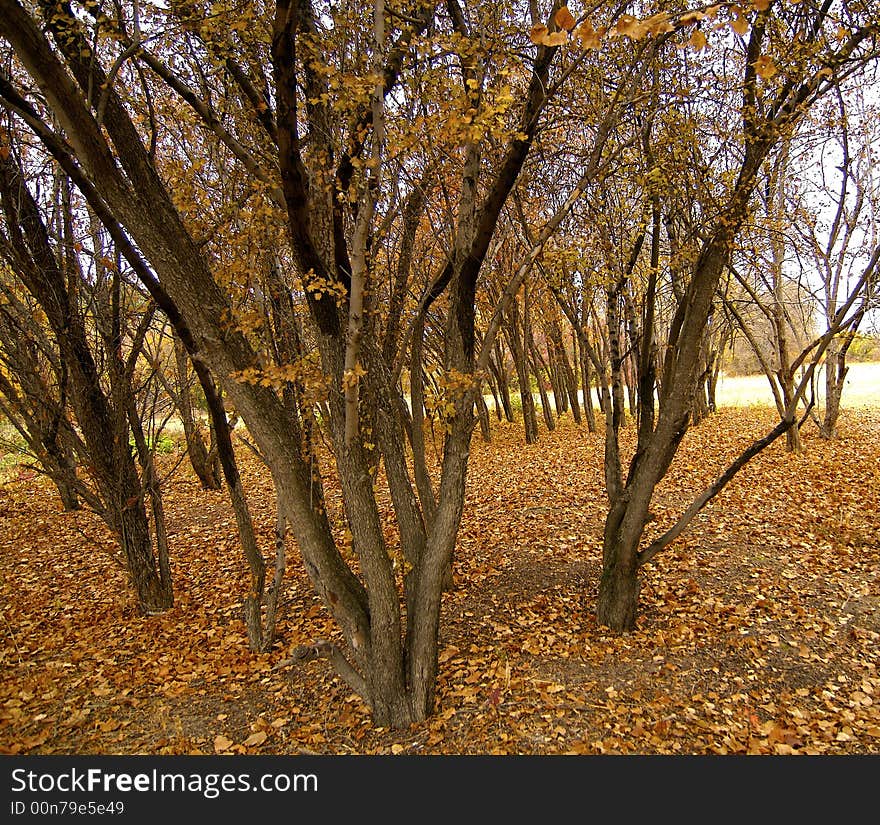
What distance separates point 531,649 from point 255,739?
7.87 ft

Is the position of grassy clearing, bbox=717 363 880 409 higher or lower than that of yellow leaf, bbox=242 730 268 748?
higher

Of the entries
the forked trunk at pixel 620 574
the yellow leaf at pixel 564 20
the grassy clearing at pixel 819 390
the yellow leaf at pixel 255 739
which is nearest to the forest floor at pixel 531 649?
the yellow leaf at pixel 255 739

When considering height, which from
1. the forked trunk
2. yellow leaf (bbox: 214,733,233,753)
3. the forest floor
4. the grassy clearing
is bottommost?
yellow leaf (bbox: 214,733,233,753)

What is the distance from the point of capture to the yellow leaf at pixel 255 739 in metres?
4.03

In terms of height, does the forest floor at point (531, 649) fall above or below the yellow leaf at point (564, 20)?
below

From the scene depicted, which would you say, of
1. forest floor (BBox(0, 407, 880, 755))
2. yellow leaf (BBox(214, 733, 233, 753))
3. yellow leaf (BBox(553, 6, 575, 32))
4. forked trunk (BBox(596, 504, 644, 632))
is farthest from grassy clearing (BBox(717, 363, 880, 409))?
yellow leaf (BBox(214, 733, 233, 753))

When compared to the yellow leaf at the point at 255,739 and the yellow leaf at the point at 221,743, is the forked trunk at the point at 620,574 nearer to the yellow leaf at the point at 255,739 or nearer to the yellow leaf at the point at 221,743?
the yellow leaf at the point at 255,739

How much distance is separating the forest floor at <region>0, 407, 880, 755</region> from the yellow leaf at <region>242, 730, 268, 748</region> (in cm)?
1

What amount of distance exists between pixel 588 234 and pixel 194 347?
5047mm

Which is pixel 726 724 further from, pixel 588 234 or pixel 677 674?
pixel 588 234

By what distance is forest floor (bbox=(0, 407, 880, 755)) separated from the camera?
Answer: 3.92 meters

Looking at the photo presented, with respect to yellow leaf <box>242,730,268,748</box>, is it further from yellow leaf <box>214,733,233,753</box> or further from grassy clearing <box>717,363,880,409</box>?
grassy clearing <box>717,363,880,409</box>

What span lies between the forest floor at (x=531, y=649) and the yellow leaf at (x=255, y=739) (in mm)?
13

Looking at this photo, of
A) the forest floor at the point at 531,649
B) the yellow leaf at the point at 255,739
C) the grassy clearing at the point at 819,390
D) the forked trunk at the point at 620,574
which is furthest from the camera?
the grassy clearing at the point at 819,390
